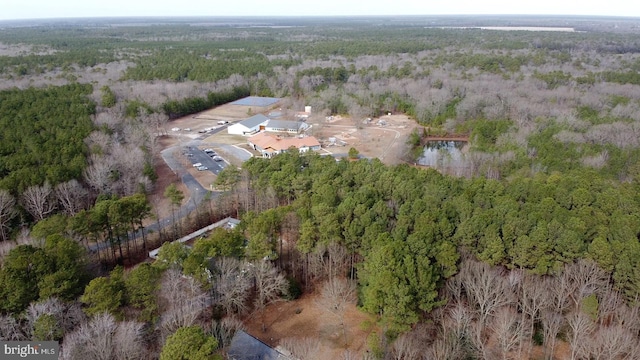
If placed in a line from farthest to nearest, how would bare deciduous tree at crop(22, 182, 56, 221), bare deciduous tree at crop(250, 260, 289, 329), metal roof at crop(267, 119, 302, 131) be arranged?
1. metal roof at crop(267, 119, 302, 131)
2. bare deciduous tree at crop(22, 182, 56, 221)
3. bare deciduous tree at crop(250, 260, 289, 329)

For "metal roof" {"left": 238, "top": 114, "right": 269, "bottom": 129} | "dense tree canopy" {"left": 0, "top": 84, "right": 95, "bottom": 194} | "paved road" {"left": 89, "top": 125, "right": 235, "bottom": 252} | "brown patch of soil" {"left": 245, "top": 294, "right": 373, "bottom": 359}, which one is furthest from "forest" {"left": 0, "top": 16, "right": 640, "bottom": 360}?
"metal roof" {"left": 238, "top": 114, "right": 269, "bottom": 129}

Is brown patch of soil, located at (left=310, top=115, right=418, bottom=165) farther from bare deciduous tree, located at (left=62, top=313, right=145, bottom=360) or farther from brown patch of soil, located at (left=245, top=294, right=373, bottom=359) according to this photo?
bare deciduous tree, located at (left=62, top=313, right=145, bottom=360)

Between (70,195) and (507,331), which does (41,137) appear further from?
(507,331)

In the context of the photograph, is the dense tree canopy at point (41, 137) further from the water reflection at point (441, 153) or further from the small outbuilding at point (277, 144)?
the water reflection at point (441, 153)

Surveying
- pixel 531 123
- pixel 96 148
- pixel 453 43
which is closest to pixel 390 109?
pixel 531 123

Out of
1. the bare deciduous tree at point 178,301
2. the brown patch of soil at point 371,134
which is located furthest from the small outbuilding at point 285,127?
the bare deciduous tree at point 178,301

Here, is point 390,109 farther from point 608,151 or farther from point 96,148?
point 96,148
